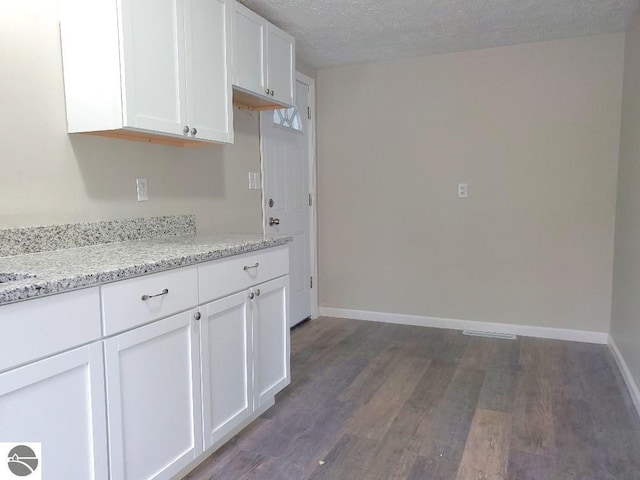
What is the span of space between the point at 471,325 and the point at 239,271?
7.85ft

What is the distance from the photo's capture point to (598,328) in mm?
3422

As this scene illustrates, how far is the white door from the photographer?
345 cm

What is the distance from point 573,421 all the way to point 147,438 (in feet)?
6.40

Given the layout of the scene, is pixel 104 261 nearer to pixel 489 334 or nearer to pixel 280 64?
pixel 280 64

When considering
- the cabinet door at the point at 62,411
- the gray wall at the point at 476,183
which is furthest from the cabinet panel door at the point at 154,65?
the gray wall at the point at 476,183

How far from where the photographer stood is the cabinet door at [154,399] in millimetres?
1484

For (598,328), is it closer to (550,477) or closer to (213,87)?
(550,477)

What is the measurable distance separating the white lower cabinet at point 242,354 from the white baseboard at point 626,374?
71.3 inches

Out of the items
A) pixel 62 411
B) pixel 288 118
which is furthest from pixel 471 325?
pixel 62 411

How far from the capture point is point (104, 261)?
61.7 inches

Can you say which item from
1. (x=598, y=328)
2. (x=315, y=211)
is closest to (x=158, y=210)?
(x=315, y=211)

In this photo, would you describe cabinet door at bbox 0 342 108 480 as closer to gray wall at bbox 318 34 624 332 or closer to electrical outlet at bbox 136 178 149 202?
electrical outlet at bbox 136 178 149 202

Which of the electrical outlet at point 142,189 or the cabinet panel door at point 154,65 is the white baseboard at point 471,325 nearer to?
the electrical outlet at point 142,189

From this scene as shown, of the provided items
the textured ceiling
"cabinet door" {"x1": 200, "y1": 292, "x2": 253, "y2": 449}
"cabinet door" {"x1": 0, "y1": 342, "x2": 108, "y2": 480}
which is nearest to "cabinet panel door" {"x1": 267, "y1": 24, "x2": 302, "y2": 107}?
the textured ceiling
